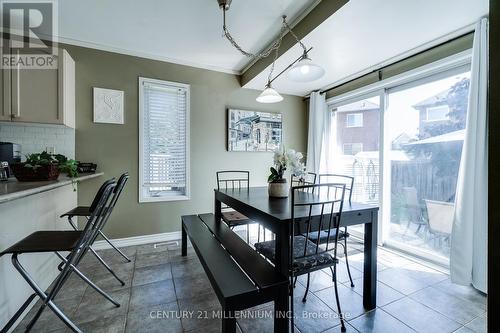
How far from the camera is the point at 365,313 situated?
5.51 feet

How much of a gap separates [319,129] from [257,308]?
9.81 ft

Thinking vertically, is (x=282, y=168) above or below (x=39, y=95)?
below

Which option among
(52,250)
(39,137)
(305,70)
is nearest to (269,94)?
(305,70)

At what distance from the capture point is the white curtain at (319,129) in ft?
12.5

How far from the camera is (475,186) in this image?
196 centimetres

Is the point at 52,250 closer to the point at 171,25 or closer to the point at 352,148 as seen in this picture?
the point at 171,25

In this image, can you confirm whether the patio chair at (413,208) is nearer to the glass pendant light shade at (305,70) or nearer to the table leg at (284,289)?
the glass pendant light shade at (305,70)

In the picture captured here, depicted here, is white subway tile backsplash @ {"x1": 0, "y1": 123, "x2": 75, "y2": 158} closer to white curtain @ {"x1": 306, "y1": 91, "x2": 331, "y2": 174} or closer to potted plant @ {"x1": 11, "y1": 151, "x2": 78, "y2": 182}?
potted plant @ {"x1": 11, "y1": 151, "x2": 78, "y2": 182}

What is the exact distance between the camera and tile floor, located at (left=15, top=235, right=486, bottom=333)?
154cm

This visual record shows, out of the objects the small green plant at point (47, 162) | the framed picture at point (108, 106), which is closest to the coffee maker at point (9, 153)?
the small green plant at point (47, 162)

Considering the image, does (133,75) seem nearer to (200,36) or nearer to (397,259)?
(200,36)

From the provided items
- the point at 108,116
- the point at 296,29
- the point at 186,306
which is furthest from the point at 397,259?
the point at 108,116

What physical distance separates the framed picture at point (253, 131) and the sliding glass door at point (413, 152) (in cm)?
128

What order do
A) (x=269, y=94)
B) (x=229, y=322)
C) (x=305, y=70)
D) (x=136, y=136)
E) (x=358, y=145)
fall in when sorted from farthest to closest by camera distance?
→ (x=358, y=145) → (x=136, y=136) → (x=269, y=94) → (x=305, y=70) → (x=229, y=322)
